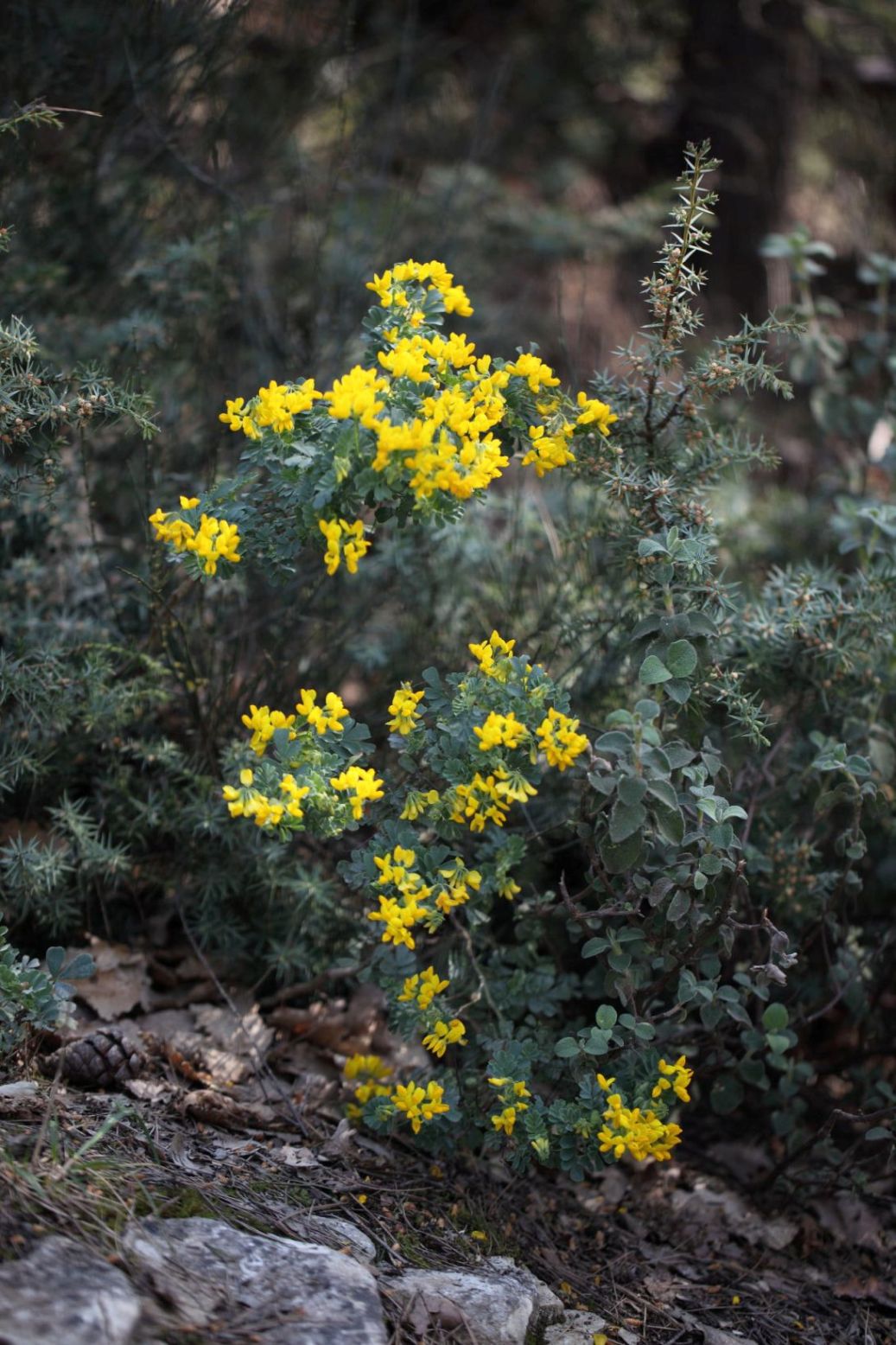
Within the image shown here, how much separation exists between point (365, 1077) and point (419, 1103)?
280mm

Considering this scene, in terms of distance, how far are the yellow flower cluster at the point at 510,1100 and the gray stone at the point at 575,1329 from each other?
0.98 feet

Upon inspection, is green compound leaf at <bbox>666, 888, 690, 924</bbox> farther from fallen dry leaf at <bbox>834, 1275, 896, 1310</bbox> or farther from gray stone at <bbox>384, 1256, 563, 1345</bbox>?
fallen dry leaf at <bbox>834, 1275, 896, 1310</bbox>

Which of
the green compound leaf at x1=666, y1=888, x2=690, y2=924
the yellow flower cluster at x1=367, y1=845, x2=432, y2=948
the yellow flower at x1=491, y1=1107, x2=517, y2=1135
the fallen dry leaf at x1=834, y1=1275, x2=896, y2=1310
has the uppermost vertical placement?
the yellow flower cluster at x1=367, y1=845, x2=432, y2=948

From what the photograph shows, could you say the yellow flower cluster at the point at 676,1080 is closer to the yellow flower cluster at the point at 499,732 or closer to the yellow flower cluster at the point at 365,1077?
the yellow flower cluster at the point at 365,1077

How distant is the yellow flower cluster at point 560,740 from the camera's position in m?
1.75

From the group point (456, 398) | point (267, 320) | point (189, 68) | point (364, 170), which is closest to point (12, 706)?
point (456, 398)

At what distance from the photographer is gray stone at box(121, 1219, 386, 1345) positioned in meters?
1.47

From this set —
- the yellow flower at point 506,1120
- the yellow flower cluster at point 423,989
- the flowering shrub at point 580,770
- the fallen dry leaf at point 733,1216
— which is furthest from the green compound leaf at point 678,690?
the fallen dry leaf at point 733,1216

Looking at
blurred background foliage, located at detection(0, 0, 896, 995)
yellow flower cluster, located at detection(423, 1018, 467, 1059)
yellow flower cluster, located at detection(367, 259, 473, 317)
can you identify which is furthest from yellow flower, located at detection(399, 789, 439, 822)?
yellow flower cluster, located at detection(367, 259, 473, 317)

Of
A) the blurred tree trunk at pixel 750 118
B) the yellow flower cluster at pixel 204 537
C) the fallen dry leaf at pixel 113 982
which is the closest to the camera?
the yellow flower cluster at pixel 204 537

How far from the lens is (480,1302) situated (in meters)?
1.72

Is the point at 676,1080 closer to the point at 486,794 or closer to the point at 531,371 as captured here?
the point at 486,794

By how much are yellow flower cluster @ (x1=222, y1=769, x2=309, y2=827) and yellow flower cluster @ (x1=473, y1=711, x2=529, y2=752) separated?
0.29 m

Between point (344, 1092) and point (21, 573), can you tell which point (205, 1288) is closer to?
point (344, 1092)
